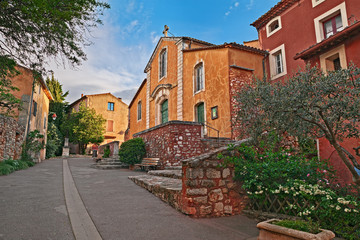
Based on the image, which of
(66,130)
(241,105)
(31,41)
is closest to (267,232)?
(241,105)

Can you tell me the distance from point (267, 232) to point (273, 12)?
45.7ft

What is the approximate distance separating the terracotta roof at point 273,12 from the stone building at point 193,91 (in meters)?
2.67

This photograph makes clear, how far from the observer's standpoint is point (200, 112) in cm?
1321

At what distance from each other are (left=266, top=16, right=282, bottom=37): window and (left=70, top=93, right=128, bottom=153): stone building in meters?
23.9

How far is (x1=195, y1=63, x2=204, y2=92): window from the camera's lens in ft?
43.0

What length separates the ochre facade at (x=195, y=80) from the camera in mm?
11539

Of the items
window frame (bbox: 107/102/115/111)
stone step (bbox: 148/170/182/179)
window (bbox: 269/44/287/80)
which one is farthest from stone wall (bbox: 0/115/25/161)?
window frame (bbox: 107/102/115/111)

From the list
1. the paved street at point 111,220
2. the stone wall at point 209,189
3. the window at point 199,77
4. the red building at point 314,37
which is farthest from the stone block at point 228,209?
the window at point 199,77

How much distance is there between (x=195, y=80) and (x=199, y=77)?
35cm

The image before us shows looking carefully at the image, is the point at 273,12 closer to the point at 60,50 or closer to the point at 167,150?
the point at 167,150

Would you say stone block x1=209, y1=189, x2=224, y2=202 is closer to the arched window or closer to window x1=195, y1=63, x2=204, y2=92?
the arched window

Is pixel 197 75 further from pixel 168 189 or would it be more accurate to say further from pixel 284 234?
pixel 284 234

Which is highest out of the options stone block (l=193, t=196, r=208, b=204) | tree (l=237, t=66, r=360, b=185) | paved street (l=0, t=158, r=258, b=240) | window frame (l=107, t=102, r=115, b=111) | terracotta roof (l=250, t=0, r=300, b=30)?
terracotta roof (l=250, t=0, r=300, b=30)

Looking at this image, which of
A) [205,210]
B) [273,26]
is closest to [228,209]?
[205,210]
